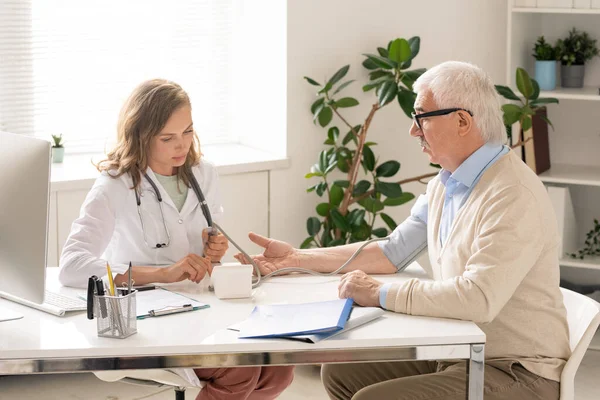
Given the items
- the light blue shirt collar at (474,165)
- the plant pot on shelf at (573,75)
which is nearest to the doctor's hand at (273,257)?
the light blue shirt collar at (474,165)

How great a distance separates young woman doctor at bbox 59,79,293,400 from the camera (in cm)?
260

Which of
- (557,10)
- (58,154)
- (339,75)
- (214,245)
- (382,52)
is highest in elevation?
(557,10)

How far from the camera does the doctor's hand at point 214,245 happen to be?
2.67 m

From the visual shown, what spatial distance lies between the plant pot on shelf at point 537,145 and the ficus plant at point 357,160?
52 cm

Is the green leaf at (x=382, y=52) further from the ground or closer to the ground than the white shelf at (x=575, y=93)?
further from the ground

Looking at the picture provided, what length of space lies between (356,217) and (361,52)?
787 mm

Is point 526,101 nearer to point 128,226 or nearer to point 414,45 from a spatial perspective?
point 414,45

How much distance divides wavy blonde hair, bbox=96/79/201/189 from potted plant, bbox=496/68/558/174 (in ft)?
5.64

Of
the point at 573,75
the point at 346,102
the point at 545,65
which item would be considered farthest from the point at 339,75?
the point at 573,75

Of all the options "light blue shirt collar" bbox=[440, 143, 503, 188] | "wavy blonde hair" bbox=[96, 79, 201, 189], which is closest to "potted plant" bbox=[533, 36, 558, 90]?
"light blue shirt collar" bbox=[440, 143, 503, 188]

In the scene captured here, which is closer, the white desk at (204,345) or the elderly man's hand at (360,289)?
the white desk at (204,345)

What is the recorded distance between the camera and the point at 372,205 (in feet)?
12.9

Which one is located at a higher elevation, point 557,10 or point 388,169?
point 557,10

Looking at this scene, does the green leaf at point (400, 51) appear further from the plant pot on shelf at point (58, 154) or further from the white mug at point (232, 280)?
the white mug at point (232, 280)
